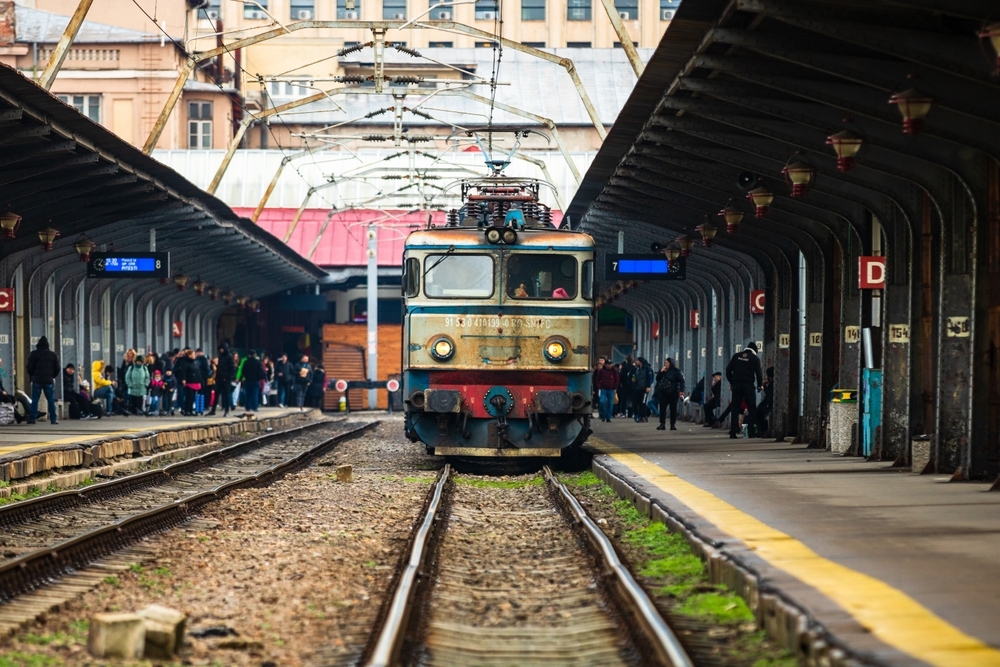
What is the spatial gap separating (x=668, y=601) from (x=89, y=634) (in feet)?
11.1

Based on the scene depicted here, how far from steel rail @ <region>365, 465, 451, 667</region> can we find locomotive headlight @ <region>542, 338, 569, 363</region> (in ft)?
22.9

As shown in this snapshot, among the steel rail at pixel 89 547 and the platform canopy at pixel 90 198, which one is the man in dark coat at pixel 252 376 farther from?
the steel rail at pixel 89 547

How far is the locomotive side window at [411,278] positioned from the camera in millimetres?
20234

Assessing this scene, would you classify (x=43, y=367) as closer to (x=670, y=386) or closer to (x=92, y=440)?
(x=92, y=440)

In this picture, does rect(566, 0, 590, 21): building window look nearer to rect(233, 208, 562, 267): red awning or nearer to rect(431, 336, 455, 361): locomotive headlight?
rect(233, 208, 562, 267): red awning

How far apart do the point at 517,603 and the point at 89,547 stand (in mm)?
3664

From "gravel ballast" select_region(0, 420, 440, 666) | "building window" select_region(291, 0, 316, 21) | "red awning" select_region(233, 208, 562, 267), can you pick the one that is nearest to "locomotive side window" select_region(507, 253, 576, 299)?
"gravel ballast" select_region(0, 420, 440, 666)

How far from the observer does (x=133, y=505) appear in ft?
50.2

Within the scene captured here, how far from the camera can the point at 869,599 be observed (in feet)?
25.2

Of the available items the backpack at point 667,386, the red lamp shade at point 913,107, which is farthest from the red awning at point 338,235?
the red lamp shade at point 913,107

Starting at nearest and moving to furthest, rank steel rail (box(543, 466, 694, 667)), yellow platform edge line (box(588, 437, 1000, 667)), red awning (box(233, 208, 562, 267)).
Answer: yellow platform edge line (box(588, 437, 1000, 667)), steel rail (box(543, 466, 694, 667)), red awning (box(233, 208, 562, 267))

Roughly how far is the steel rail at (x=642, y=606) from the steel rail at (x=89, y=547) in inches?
143

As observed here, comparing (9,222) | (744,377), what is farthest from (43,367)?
(744,377)

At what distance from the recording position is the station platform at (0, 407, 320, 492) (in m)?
17.8
